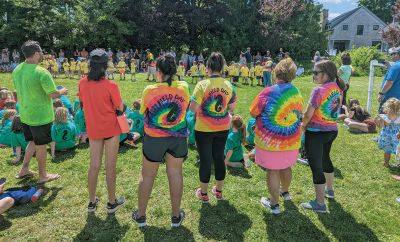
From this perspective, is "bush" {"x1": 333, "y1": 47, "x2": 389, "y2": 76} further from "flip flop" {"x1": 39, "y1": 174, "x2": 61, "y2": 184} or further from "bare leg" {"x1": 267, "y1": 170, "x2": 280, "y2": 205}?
"flip flop" {"x1": 39, "y1": 174, "x2": 61, "y2": 184}

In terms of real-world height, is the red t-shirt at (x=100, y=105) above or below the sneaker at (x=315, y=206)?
above

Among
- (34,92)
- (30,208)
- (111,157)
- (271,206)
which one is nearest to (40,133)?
(34,92)

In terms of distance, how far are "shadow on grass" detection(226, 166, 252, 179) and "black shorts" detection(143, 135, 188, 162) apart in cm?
215

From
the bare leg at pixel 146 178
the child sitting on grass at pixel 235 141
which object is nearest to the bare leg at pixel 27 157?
the bare leg at pixel 146 178

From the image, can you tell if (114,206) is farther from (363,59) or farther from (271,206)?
(363,59)

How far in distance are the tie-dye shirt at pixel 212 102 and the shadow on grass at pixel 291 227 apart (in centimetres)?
130

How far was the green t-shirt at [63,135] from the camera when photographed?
624 centimetres

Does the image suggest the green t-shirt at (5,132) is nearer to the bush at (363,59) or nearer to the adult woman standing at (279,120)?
the adult woman standing at (279,120)

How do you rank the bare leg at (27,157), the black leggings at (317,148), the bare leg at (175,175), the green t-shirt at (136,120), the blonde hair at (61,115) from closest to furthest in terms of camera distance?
the bare leg at (175,175) < the black leggings at (317,148) < the bare leg at (27,157) < the blonde hair at (61,115) < the green t-shirt at (136,120)

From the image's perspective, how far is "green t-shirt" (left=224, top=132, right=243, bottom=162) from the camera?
5609 millimetres

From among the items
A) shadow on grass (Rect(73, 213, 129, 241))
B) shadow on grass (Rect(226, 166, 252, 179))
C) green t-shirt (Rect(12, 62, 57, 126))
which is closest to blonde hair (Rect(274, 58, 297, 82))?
shadow on grass (Rect(226, 166, 252, 179))

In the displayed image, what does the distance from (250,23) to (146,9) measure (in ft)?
31.8

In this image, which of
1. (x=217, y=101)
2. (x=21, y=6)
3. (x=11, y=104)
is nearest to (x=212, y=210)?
(x=217, y=101)

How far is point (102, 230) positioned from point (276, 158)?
2148 mm
